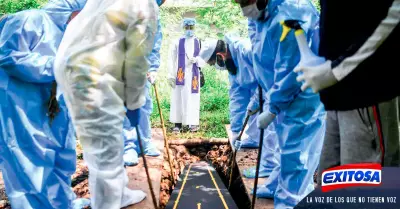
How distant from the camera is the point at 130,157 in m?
3.38

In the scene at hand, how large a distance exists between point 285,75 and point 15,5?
4.84 m

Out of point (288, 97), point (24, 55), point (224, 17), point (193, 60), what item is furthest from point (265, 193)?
point (224, 17)

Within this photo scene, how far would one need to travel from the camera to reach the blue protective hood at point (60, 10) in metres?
2.21

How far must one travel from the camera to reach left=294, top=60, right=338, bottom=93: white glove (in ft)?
3.81

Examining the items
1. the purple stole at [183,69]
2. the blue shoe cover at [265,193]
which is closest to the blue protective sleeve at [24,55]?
the blue shoe cover at [265,193]

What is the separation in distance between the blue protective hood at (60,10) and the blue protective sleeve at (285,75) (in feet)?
4.50

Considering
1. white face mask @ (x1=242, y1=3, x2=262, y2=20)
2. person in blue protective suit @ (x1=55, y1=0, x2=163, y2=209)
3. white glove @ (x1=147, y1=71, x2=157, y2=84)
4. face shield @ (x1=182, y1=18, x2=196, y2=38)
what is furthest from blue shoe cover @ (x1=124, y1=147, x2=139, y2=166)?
face shield @ (x1=182, y1=18, x2=196, y2=38)

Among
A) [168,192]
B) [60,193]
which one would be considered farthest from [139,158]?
[60,193]

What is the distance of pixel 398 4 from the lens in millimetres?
1006

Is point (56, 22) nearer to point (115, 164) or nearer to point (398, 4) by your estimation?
point (115, 164)

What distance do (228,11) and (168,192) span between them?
4771 millimetres

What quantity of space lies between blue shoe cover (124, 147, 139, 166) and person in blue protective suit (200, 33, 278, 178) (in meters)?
1.08

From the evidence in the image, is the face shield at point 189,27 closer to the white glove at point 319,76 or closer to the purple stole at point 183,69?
the purple stole at point 183,69

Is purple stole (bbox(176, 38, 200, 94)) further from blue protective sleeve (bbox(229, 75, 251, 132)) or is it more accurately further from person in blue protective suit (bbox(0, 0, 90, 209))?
person in blue protective suit (bbox(0, 0, 90, 209))
